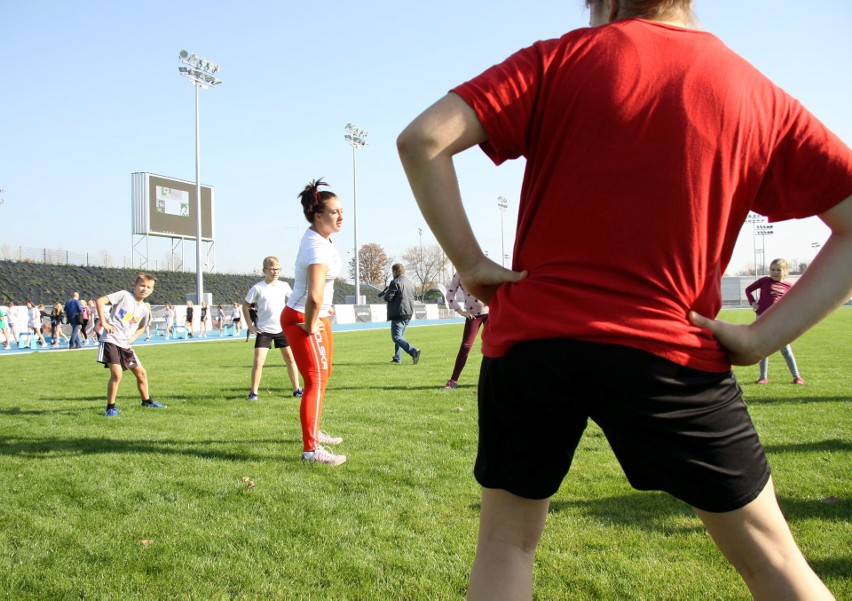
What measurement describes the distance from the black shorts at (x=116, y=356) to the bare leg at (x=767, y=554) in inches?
316

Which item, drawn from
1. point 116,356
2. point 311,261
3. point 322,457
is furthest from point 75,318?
point 311,261

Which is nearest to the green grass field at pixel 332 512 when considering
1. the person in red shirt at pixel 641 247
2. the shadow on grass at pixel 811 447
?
the shadow on grass at pixel 811 447

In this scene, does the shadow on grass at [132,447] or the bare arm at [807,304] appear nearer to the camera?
the bare arm at [807,304]

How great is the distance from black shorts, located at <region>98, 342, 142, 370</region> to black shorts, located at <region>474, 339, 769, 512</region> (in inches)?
305

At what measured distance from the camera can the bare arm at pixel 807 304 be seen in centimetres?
156

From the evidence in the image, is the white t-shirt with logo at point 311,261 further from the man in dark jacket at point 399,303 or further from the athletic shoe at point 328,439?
the man in dark jacket at point 399,303

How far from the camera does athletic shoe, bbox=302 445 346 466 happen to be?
5.28 meters

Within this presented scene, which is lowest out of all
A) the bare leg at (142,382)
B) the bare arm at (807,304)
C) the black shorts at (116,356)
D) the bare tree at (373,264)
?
the bare leg at (142,382)

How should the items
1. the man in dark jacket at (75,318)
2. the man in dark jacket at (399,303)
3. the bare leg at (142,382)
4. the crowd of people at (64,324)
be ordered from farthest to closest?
the crowd of people at (64,324) → the man in dark jacket at (75,318) → the man in dark jacket at (399,303) → the bare leg at (142,382)

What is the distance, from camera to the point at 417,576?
3.10 metres

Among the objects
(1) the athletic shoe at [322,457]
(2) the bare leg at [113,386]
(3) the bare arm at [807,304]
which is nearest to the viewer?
(3) the bare arm at [807,304]

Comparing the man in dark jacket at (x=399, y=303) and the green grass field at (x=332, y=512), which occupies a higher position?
the man in dark jacket at (x=399, y=303)

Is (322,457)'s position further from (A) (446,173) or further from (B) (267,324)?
(B) (267,324)

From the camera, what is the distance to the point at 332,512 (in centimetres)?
405
